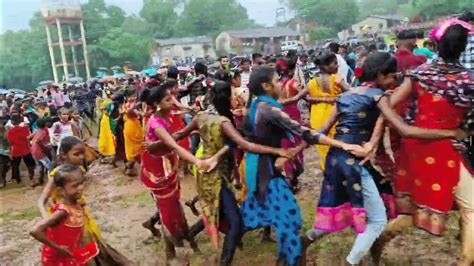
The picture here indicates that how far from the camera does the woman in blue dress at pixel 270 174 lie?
3479 millimetres

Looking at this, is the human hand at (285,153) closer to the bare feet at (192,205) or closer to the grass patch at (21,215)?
the bare feet at (192,205)

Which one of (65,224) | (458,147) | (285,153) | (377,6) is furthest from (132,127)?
(377,6)

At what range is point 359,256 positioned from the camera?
3.35 metres

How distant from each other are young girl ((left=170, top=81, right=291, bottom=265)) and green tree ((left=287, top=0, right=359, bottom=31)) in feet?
201

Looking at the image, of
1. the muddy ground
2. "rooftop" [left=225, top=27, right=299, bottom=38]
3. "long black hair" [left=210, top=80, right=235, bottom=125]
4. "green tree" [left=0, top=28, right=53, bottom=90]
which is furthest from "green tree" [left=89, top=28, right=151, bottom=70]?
"long black hair" [left=210, top=80, right=235, bottom=125]

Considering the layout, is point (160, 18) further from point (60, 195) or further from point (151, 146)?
point (60, 195)

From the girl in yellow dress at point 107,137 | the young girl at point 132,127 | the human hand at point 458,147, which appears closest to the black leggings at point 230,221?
the human hand at point 458,147

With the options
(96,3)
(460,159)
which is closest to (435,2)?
(96,3)

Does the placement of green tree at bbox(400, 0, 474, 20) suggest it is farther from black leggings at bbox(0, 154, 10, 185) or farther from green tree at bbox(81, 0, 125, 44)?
black leggings at bbox(0, 154, 10, 185)

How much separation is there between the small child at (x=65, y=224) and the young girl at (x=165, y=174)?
0.82m

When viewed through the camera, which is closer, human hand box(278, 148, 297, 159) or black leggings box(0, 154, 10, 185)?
human hand box(278, 148, 297, 159)

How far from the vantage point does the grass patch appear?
7.17 m

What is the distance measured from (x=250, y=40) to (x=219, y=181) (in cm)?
5625

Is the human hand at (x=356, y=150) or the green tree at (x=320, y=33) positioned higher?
the human hand at (x=356, y=150)
